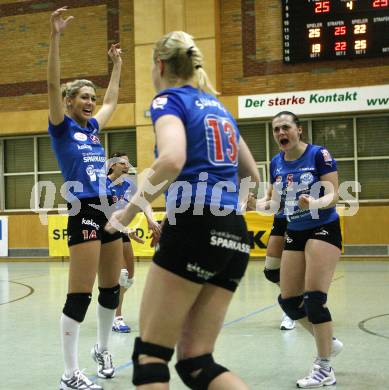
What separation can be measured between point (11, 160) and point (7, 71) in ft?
8.63

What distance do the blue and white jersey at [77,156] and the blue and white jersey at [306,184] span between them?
141 cm

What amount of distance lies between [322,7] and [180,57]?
39.7 feet

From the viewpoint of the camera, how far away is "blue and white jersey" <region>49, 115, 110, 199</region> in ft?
13.9

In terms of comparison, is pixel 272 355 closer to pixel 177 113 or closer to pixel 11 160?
pixel 177 113

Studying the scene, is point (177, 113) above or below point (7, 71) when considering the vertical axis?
below

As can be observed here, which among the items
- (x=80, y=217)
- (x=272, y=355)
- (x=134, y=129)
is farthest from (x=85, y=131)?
(x=134, y=129)

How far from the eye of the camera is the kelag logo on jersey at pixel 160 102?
2508 millimetres

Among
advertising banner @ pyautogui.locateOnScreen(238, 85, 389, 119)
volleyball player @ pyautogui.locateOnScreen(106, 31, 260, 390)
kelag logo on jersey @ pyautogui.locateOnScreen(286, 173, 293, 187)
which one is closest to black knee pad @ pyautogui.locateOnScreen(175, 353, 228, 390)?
volleyball player @ pyautogui.locateOnScreen(106, 31, 260, 390)

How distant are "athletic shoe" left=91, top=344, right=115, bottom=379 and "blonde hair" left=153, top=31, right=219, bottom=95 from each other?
2.65 m

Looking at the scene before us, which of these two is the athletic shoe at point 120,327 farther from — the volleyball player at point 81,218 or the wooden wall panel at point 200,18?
the wooden wall panel at point 200,18

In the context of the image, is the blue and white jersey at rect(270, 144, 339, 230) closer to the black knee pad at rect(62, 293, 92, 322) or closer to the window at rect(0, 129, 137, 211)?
the black knee pad at rect(62, 293, 92, 322)

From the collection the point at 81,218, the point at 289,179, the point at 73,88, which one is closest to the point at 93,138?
the point at 73,88

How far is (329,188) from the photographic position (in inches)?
176

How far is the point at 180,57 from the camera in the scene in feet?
8.60
